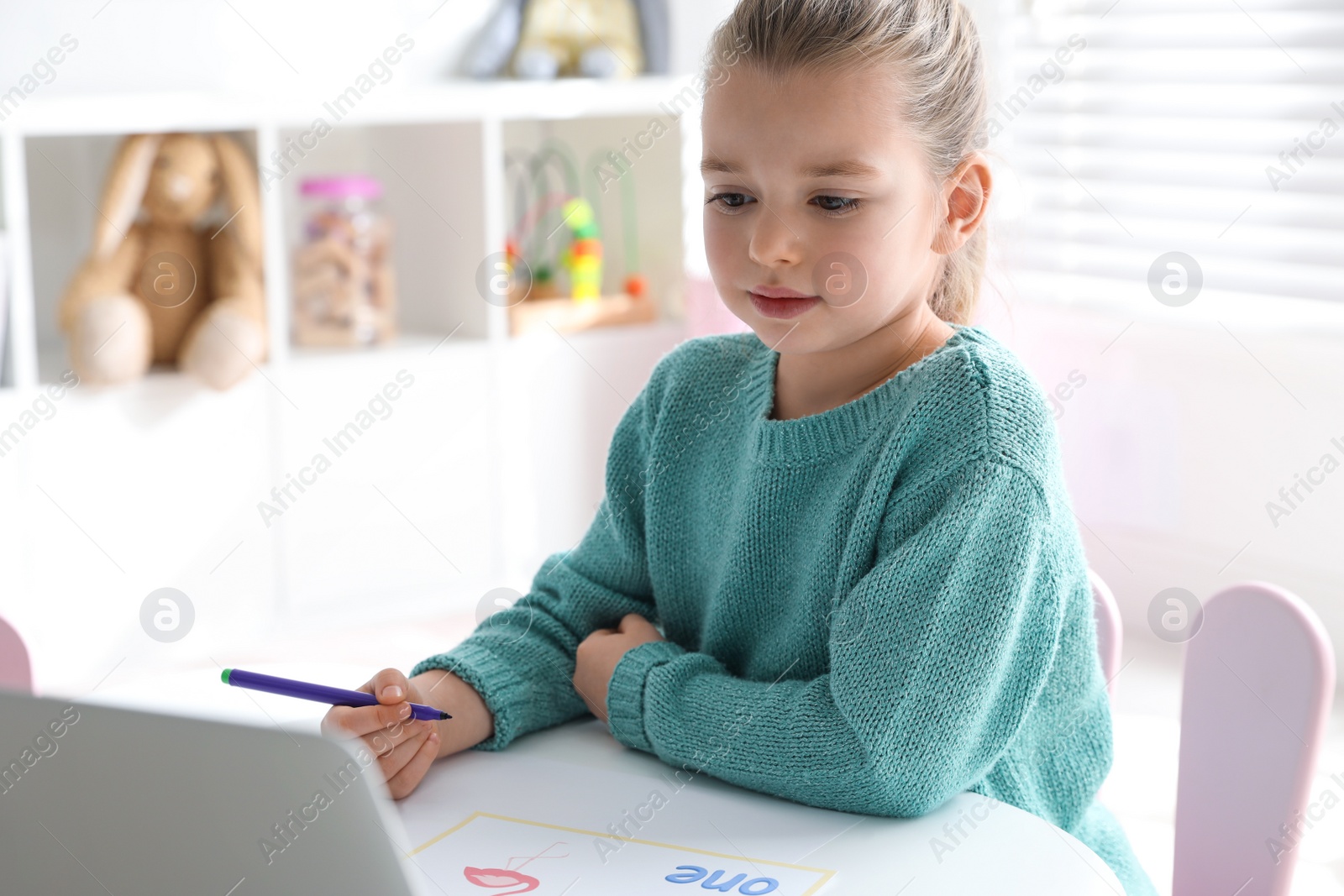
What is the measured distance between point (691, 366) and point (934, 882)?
1.66ft

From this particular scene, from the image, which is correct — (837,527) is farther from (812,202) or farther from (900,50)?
(900,50)

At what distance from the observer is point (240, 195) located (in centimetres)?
237

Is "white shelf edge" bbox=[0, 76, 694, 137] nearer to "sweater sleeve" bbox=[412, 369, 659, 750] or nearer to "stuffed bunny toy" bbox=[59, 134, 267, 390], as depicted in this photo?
"stuffed bunny toy" bbox=[59, 134, 267, 390]

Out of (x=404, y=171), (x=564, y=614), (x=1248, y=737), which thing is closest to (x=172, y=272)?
(x=404, y=171)

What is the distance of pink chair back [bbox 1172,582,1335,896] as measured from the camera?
897 mm

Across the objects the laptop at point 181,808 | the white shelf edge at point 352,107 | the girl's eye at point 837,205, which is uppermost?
the white shelf edge at point 352,107

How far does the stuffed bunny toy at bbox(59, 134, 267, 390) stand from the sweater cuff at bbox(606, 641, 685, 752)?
5.25ft

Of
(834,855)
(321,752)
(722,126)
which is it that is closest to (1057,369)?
(722,126)

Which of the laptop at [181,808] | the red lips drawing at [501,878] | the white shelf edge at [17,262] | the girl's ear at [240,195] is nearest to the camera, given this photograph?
the laptop at [181,808]

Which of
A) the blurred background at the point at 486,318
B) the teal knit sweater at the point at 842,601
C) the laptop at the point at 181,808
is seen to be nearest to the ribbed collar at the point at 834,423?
the teal knit sweater at the point at 842,601

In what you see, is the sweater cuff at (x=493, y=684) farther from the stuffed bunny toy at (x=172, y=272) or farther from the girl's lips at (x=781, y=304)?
the stuffed bunny toy at (x=172, y=272)

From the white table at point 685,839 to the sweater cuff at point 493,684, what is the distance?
0.05 ft

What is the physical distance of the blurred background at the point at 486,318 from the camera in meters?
2.19

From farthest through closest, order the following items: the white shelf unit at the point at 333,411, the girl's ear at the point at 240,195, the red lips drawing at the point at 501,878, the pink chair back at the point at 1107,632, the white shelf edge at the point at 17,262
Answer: the girl's ear at the point at 240,195 < the white shelf unit at the point at 333,411 < the white shelf edge at the point at 17,262 < the pink chair back at the point at 1107,632 < the red lips drawing at the point at 501,878
